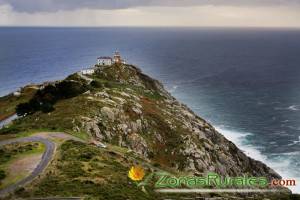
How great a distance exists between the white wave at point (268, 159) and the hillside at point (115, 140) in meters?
5.23

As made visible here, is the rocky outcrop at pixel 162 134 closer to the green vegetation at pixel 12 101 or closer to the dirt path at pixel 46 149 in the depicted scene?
the dirt path at pixel 46 149

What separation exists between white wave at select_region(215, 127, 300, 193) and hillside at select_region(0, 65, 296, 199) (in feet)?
17.1

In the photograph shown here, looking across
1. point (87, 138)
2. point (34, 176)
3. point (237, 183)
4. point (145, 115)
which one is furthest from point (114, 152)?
point (145, 115)

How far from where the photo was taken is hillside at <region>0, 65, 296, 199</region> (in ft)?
145

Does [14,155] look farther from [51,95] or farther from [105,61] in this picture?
[105,61]

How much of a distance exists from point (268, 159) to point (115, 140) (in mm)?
50659

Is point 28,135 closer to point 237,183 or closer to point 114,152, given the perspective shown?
point 114,152

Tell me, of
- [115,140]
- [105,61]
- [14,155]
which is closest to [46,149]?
[14,155]

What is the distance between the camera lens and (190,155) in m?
77.8

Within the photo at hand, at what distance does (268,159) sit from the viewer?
103 metres

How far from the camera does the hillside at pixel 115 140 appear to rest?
4419 centimetres

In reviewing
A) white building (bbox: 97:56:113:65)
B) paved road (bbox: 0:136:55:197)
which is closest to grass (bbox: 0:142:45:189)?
paved road (bbox: 0:136:55:197)

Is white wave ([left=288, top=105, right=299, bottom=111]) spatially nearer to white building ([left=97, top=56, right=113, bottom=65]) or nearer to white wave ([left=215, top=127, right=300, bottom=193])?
white wave ([left=215, top=127, right=300, bottom=193])

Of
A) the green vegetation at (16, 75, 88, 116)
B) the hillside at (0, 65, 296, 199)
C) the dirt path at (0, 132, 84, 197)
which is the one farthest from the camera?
the green vegetation at (16, 75, 88, 116)
